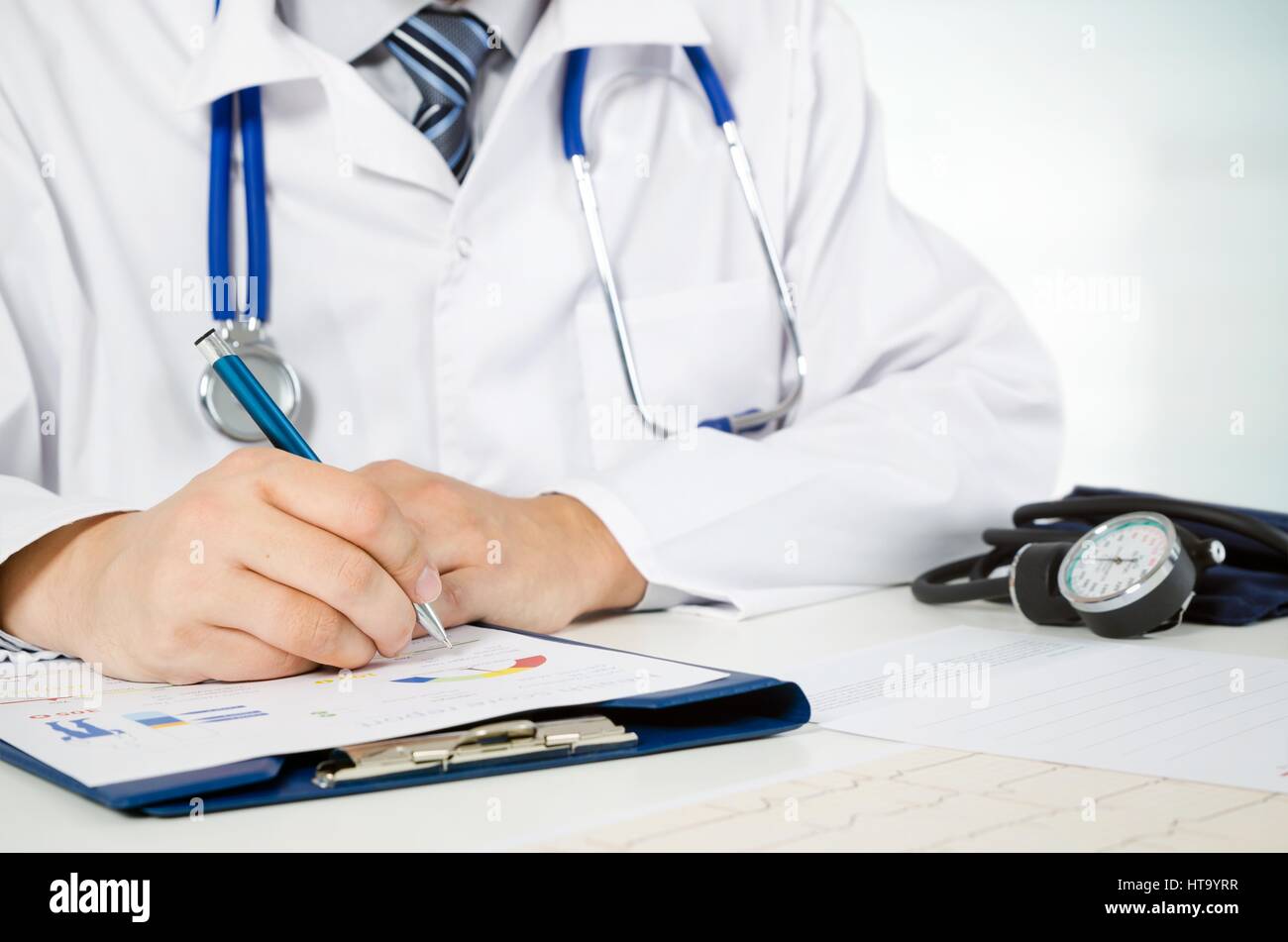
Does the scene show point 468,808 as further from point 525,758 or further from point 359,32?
point 359,32

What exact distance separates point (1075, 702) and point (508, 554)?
1.25 ft

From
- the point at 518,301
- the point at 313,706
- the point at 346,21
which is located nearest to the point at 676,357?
the point at 518,301

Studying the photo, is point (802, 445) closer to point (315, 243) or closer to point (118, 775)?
point (315, 243)

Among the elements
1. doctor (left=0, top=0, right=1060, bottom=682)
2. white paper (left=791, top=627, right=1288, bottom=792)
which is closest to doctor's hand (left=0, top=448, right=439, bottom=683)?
doctor (left=0, top=0, right=1060, bottom=682)

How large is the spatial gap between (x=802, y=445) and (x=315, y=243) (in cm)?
45

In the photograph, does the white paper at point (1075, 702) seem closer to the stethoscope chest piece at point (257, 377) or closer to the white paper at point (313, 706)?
the white paper at point (313, 706)

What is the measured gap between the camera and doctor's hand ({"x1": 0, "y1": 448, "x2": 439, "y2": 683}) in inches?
25.0

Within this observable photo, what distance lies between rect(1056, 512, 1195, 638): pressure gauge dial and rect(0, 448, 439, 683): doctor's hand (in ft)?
1.38

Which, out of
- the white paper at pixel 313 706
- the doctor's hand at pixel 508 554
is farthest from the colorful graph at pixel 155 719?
the doctor's hand at pixel 508 554

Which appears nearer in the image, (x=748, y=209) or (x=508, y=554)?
(x=508, y=554)

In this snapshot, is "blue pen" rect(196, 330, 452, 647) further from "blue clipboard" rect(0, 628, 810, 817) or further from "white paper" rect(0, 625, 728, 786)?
"blue clipboard" rect(0, 628, 810, 817)

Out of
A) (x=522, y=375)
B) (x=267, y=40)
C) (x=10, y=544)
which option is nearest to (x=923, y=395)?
(x=522, y=375)

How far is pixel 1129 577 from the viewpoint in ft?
2.63

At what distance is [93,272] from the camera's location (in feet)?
3.31
